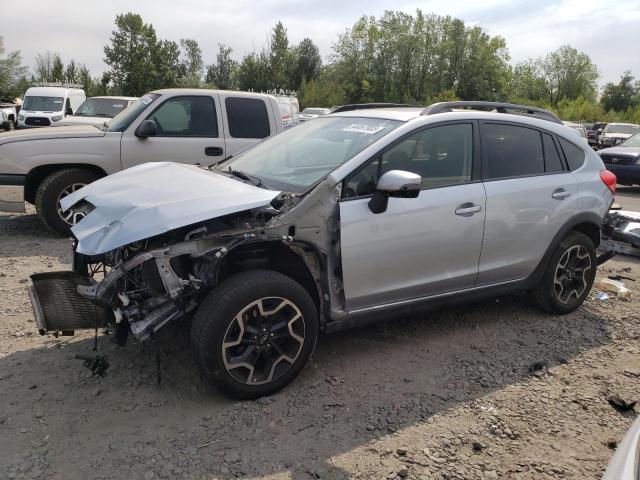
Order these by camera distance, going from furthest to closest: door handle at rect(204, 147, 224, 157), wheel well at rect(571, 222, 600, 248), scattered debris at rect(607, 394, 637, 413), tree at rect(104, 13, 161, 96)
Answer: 1. tree at rect(104, 13, 161, 96)
2. door handle at rect(204, 147, 224, 157)
3. wheel well at rect(571, 222, 600, 248)
4. scattered debris at rect(607, 394, 637, 413)

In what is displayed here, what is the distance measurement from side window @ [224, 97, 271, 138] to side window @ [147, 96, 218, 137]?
0.77 ft

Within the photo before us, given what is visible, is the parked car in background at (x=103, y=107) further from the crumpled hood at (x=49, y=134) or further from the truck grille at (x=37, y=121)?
the truck grille at (x=37, y=121)

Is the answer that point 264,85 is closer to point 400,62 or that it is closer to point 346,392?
point 400,62

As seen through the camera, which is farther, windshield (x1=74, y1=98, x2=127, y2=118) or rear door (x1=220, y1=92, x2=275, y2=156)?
windshield (x1=74, y1=98, x2=127, y2=118)

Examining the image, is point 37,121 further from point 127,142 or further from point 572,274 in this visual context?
point 572,274

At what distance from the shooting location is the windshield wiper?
371 centimetres

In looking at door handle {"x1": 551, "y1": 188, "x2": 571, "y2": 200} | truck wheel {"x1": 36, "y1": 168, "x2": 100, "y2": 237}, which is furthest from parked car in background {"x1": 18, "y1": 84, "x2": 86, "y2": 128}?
door handle {"x1": 551, "y1": 188, "x2": 571, "y2": 200}

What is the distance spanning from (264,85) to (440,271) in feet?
166

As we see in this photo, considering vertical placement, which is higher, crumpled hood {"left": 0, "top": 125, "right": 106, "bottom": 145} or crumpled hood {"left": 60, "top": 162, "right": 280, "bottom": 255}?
crumpled hood {"left": 0, "top": 125, "right": 106, "bottom": 145}

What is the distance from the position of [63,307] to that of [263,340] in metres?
1.33

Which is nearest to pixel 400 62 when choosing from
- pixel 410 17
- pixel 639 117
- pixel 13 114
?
pixel 410 17

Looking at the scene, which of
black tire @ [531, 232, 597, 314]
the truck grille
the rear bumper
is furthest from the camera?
the truck grille

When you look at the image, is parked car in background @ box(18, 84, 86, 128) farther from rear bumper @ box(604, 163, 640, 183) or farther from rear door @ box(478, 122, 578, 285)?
rear door @ box(478, 122, 578, 285)

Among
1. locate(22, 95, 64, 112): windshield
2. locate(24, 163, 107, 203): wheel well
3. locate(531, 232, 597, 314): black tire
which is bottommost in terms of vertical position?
locate(531, 232, 597, 314): black tire
